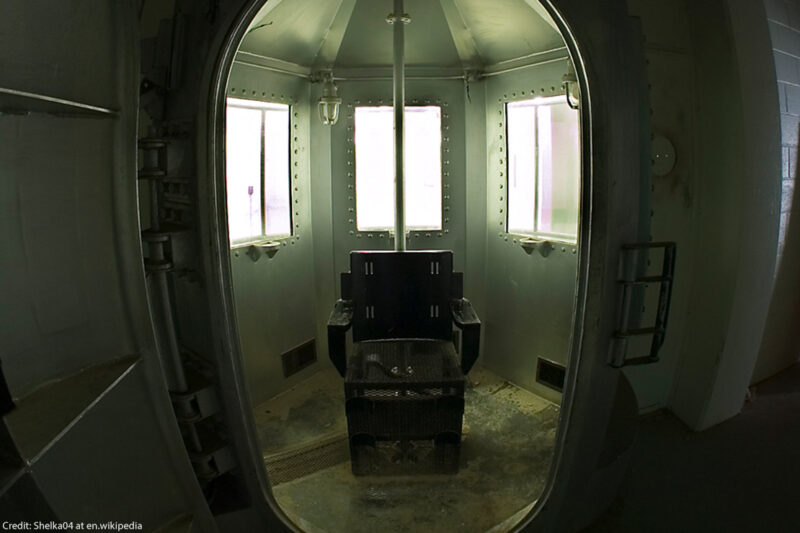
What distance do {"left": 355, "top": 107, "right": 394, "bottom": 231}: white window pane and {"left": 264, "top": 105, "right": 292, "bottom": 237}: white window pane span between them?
2.13 ft

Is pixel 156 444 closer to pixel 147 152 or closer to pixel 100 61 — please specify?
pixel 147 152

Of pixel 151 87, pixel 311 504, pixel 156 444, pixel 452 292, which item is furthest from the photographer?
pixel 452 292

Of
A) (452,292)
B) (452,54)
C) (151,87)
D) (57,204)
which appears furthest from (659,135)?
(57,204)

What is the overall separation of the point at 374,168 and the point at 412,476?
2637mm

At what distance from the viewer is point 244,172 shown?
361 cm

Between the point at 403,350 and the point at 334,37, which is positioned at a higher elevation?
the point at 334,37

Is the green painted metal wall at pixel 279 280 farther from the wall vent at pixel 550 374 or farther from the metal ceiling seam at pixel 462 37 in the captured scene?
the wall vent at pixel 550 374

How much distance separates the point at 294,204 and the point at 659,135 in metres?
2.82

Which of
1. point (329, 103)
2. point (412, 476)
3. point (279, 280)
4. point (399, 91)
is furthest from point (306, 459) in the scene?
point (329, 103)

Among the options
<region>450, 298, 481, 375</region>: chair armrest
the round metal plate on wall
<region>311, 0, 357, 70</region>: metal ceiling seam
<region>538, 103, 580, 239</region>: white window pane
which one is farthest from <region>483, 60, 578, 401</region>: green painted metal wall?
<region>311, 0, 357, 70</region>: metal ceiling seam

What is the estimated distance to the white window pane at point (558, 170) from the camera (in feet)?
11.5

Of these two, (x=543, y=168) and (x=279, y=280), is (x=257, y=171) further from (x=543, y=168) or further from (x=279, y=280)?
(x=543, y=168)

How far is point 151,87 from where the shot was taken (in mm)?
1612

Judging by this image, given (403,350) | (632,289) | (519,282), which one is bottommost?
(403,350)
